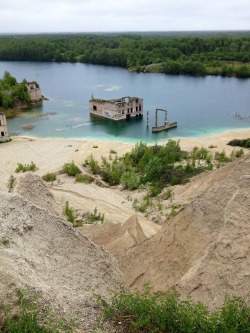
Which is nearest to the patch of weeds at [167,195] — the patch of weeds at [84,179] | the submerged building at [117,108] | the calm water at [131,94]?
the patch of weeds at [84,179]

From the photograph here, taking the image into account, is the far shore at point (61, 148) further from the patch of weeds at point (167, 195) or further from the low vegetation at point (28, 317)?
the low vegetation at point (28, 317)

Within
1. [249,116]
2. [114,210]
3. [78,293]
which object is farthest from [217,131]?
[78,293]

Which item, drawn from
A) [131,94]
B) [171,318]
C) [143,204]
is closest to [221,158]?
[143,204]

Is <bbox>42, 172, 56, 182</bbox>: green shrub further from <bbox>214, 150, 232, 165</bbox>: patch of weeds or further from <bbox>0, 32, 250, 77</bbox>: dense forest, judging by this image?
<bbox>0, 32, 250, 77</bbox>: dense forest

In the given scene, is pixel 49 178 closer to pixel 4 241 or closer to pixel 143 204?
pixel 143 204

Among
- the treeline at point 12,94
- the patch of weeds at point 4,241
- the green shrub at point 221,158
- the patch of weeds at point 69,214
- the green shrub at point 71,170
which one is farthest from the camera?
the treeline at point 12,94

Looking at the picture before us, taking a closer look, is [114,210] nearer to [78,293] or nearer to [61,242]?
[61,242]

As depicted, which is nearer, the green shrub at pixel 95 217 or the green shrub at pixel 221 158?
the green shrub at pixel 95 217
